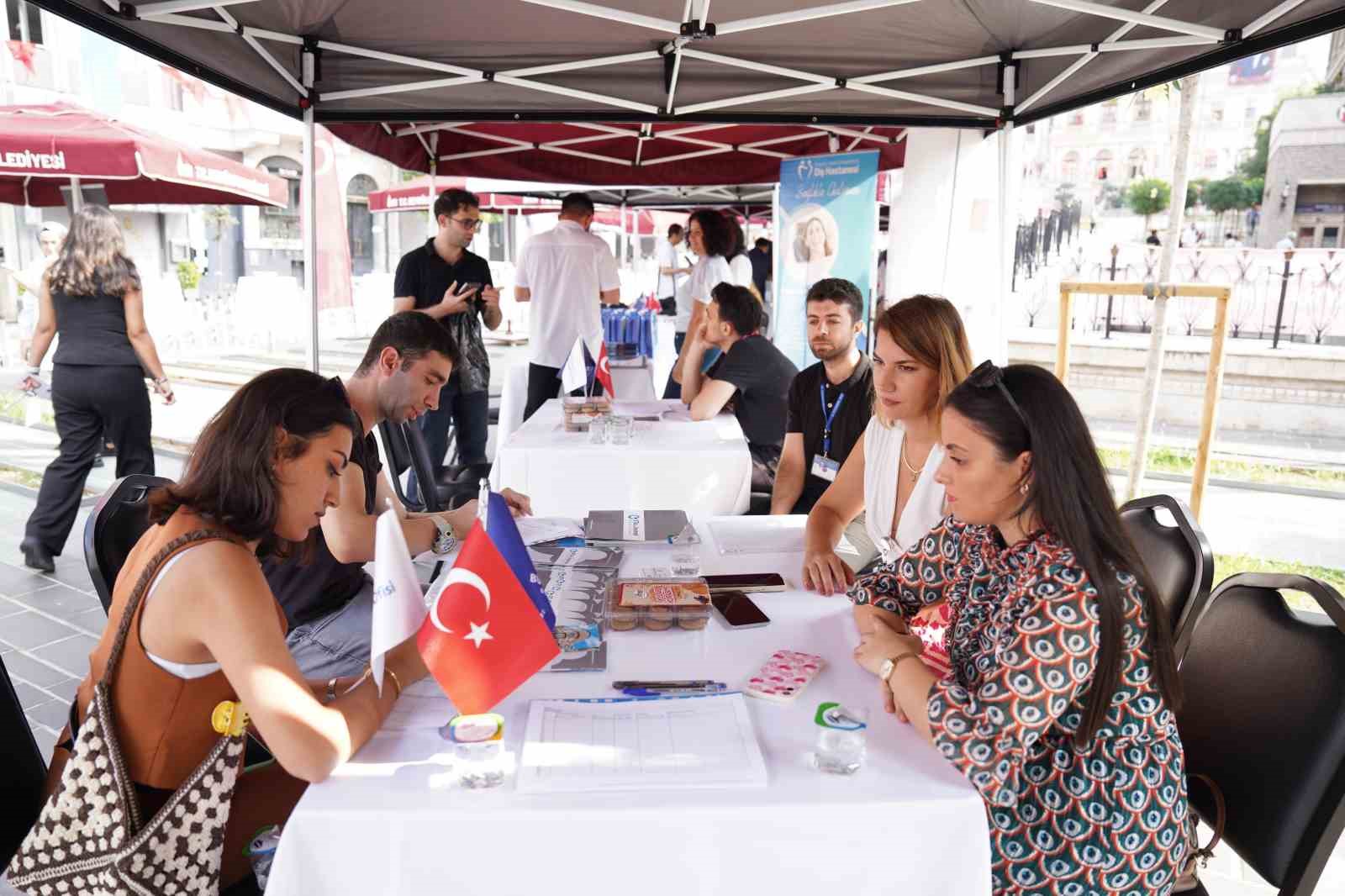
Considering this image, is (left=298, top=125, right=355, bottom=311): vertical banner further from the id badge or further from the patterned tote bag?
the patterned tote bag

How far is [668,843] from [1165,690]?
0.72 m

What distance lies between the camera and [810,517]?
7.37 ft

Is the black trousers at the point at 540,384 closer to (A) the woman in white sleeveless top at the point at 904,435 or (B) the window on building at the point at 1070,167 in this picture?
(A) the woman in white sleeveless top at the point at 904,435

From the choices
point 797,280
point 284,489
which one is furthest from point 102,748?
point 797,280

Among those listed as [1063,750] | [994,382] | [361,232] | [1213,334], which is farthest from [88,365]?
[361,232]

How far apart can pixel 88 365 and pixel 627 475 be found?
2.56m

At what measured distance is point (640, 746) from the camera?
1.21 metres

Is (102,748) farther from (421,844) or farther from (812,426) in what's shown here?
(812,426)

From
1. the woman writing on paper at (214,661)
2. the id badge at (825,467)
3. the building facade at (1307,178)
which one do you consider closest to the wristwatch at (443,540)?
the woman writing on paper at (214,661)

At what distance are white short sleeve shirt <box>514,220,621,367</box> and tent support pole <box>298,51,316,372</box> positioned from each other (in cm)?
193

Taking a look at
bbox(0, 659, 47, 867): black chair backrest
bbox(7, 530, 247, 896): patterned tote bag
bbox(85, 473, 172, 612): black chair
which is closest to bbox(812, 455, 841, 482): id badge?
bbox(85, 473, 172, 612): black chair

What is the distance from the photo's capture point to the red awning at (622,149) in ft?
19.8

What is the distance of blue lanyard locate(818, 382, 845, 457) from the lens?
3105mm

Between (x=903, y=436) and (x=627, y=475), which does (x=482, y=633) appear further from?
(x=627, y=475)
